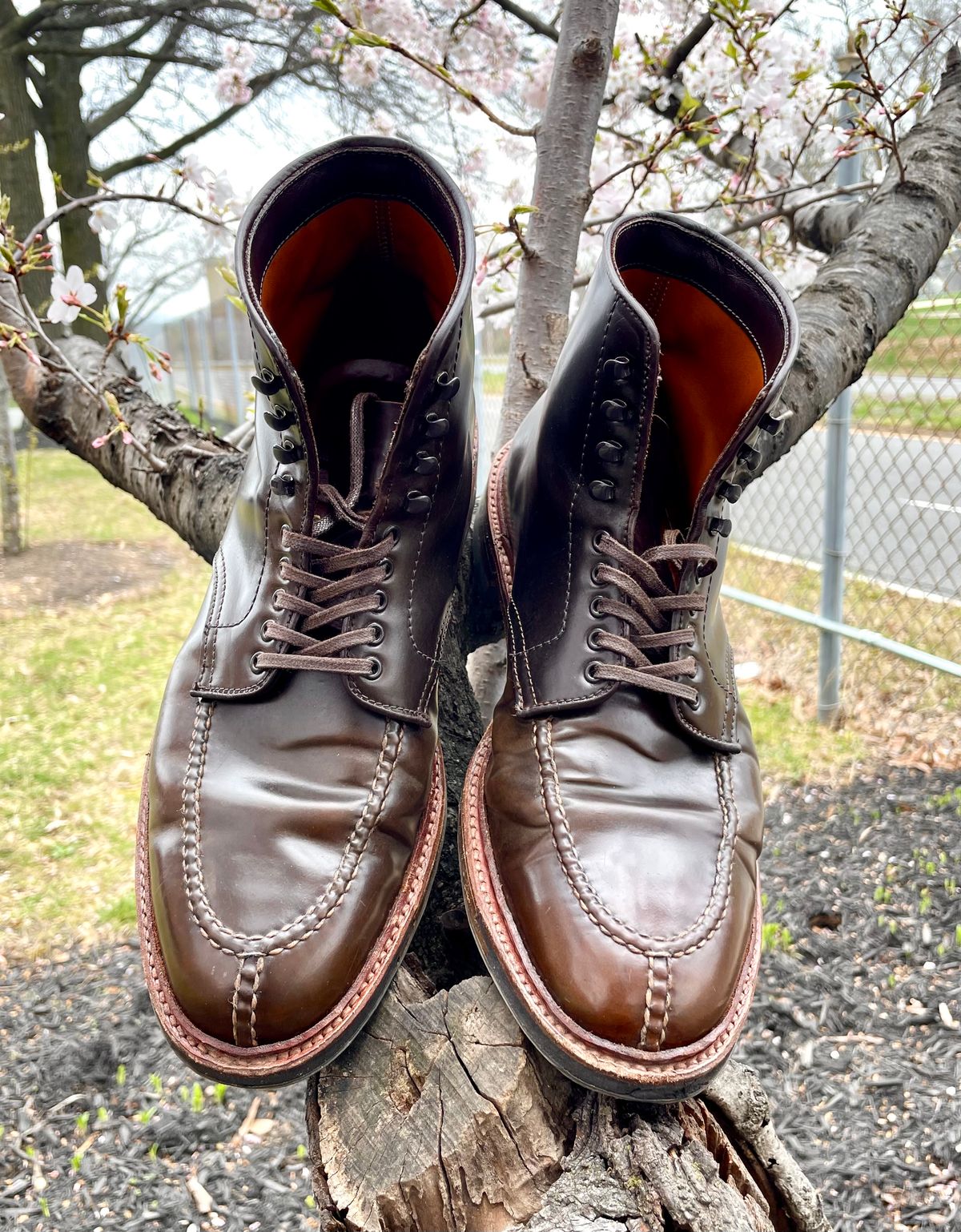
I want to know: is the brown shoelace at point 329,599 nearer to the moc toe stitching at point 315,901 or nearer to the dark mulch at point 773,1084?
the moc toe stitching at point 315,901

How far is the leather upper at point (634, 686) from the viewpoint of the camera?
0.85 meters

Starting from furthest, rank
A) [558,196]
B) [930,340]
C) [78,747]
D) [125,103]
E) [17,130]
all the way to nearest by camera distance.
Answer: [125,103]
[17,130]
[78,747]
[930,340]
[558,196]

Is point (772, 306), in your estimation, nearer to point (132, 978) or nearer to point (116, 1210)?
point (116, 1210)

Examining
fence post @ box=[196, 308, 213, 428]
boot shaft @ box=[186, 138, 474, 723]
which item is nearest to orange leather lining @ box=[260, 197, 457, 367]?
boot shaft @ box=[186, 138, 474, 723]

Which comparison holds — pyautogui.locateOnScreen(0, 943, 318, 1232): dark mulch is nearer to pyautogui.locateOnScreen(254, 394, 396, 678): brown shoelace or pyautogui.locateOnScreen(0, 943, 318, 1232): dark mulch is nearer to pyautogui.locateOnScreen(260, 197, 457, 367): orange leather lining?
pyautogui.locateOnScreen(254, 394, 396, 678): brown shoelace

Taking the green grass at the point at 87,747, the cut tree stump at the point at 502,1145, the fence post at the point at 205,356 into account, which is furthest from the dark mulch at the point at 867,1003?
the fence post at the point at 205,356

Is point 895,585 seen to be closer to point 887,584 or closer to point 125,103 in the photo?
point 887,584

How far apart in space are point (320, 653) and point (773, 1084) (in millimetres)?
1622

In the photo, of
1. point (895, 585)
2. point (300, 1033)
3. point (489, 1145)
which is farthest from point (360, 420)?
point (895, 585)

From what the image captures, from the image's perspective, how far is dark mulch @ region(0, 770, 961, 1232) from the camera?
169 centimetres

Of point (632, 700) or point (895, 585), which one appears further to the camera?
point (895, 585)

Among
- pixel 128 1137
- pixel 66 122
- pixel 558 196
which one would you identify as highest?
pixel 66 122

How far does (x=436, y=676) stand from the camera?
1.14 metres

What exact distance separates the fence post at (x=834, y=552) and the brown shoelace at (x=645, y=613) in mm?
2659
